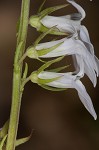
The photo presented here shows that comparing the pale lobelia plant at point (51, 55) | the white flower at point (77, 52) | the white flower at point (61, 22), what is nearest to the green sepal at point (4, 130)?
the pale lobelia plant at point (51, 55)

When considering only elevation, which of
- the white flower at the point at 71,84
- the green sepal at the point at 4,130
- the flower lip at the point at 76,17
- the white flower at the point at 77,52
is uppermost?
the flower lip at the point at 76,17

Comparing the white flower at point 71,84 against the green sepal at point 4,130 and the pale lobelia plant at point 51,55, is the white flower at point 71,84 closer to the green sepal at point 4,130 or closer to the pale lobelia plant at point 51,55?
the pale lobelia plant at point 51,55

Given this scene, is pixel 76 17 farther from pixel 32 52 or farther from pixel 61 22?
pixel 32 52

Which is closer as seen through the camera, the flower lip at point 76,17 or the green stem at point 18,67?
the green stem at point 18,67

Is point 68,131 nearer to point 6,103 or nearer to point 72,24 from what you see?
point 6,103

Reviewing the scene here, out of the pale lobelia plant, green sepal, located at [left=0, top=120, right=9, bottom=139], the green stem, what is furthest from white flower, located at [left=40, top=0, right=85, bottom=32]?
green sepal, located at [left=0, top=120, right=9, bottom=139]

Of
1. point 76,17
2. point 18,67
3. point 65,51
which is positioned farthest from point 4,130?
point 76,17

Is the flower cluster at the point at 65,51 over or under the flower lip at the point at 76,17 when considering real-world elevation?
under

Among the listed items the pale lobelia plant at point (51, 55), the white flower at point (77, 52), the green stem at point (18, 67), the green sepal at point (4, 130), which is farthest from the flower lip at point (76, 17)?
the green sepal at point (4, 130)
